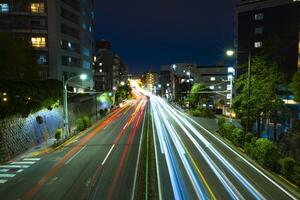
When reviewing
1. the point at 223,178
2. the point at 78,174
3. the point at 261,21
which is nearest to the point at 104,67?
the point at 261,21

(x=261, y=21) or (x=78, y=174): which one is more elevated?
(x=261, y=21)

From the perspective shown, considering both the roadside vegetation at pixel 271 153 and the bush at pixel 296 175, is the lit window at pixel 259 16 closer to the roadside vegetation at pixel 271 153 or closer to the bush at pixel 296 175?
the roadside vegetation at pixel 271 153

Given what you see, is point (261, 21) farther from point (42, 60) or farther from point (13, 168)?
point (13, 168)

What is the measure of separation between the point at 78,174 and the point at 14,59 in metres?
27.2

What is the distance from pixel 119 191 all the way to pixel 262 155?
10.8 metres

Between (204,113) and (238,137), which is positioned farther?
(204,113)

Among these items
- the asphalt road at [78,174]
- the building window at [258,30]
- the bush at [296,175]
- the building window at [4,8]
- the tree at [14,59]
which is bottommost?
the asphalt road at [78,174]

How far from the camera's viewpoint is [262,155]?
19.0 m

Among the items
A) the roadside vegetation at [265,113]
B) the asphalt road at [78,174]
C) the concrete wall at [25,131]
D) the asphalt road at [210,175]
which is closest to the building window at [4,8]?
the concrete wall at [25,131]

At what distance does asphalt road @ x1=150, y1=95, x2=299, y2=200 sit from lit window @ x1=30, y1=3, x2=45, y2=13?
39221 millimetres

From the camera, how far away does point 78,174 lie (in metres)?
18.3

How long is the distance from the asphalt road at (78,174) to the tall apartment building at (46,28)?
29165 mm

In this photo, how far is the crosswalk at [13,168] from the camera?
730 inches

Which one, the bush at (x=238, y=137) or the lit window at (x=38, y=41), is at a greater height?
the lit window at (x=38, y=41)
